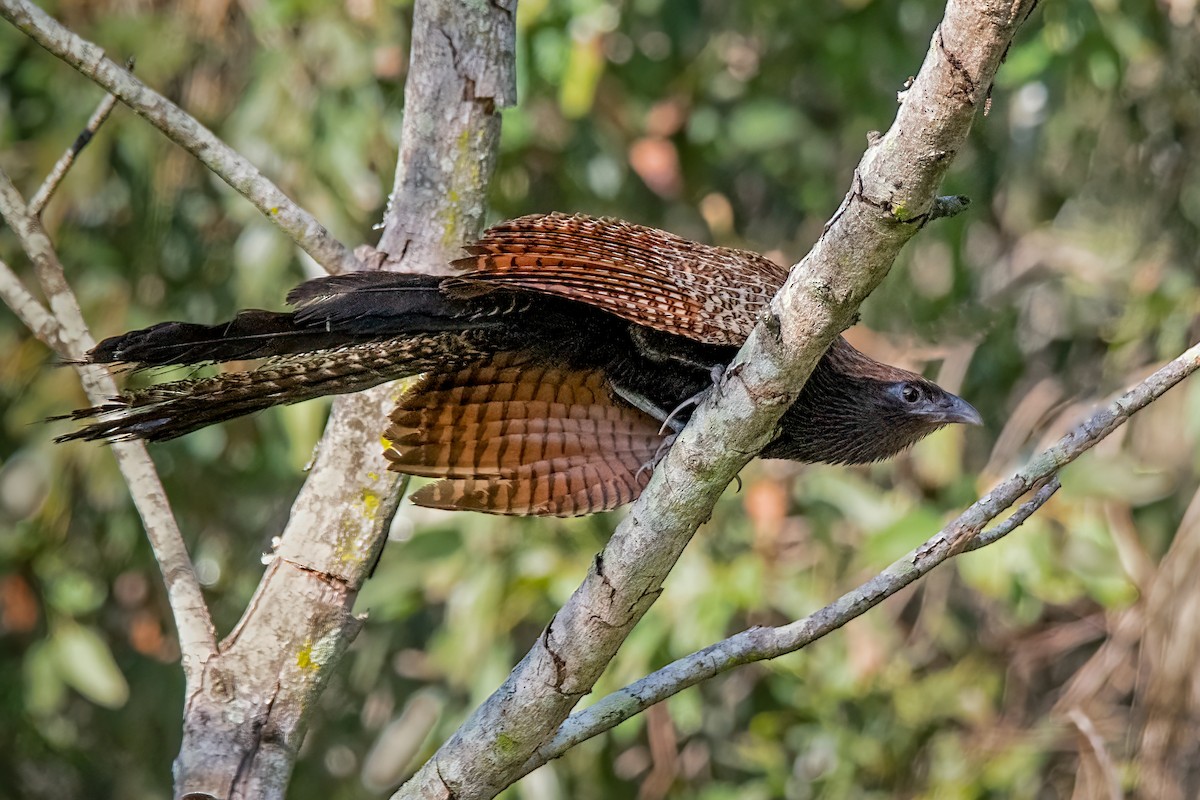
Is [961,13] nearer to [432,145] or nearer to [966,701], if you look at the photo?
[432,145]

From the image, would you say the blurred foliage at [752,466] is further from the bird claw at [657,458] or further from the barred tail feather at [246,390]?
the barred tail feather at [246,390]

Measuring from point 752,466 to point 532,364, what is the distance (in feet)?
8.18

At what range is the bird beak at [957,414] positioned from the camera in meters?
3.33

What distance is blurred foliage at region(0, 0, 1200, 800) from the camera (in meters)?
4.48

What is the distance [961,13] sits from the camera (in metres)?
1.60

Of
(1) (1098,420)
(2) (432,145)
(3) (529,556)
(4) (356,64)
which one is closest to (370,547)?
(2) (432,145)

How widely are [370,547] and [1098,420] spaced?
135 cm

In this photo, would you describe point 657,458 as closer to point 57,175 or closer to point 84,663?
point 57,175

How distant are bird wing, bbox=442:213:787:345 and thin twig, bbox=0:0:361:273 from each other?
31 cm

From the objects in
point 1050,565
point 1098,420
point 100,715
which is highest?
point 100,715

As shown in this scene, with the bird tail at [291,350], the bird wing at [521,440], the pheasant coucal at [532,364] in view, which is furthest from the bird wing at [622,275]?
the bird wing at [521,440]

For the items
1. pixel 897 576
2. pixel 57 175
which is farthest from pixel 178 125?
pixel 897 576

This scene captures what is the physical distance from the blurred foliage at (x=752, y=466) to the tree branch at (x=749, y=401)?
6.71ft

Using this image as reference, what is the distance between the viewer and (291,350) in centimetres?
235
